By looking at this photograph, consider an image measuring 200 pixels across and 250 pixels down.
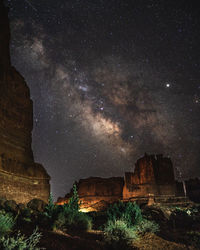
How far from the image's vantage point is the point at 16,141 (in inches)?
1024

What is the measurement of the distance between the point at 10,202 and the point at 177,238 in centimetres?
854

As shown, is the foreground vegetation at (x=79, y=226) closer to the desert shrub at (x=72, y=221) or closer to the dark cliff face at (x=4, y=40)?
the desert shrub at (x=72, y=221)

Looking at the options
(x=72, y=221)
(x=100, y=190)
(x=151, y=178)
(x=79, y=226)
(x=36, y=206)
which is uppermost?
(x=151, y=178)

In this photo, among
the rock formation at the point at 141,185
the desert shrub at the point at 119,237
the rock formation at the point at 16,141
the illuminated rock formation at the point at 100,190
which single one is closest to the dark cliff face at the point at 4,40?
the rock formation at the point at 16,141

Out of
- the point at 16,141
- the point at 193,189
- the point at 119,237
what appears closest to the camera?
the point at 119,237

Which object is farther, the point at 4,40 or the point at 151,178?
the point at 151,178

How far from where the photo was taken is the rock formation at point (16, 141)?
2178 cm

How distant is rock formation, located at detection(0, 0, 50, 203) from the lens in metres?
21.8

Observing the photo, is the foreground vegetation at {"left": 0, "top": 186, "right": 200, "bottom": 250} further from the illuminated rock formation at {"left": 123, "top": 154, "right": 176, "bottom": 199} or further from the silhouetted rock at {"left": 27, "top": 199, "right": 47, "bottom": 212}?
the illuminated rock formation at {"left": 123, "top": 154, "right": 176, "bottom": 199}

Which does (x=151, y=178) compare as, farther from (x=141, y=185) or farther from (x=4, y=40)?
(x=4, y=40)

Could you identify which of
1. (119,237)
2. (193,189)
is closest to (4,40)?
(119,237)

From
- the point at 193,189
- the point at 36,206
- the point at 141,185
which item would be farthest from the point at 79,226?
the point at 193,189

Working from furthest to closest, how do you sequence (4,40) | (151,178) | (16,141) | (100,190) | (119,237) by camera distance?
(100,190)
(151,178)
(4,40)
(16,141)
(119,237)

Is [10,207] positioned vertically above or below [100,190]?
below
